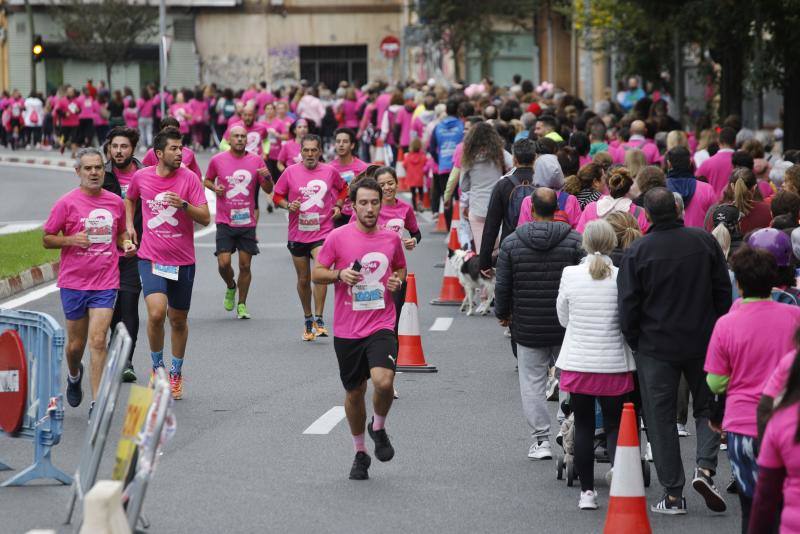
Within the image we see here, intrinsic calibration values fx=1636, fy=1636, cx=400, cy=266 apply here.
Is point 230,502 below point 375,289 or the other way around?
below

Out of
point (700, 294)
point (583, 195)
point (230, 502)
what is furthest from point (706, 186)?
point (230, 502)

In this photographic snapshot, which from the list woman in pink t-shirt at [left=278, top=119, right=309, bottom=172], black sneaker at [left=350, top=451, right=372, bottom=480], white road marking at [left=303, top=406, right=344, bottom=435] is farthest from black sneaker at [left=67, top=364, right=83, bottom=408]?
woman in pink t-shirt at [left=278, top=119, right=309, bottom=172]

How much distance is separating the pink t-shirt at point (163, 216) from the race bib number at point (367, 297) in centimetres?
301

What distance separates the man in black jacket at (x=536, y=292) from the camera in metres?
9.66

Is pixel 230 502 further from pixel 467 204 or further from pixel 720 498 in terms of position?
pixel 467 204

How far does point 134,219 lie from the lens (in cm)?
1241

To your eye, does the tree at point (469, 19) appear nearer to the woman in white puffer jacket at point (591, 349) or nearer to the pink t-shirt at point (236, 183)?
the pink t-shirt at point (236, 183)

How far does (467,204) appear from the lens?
1744 centimetres

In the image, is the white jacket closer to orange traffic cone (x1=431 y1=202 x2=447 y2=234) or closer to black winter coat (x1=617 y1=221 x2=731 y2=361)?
black winter coat (x1=617 y1=221 x2=731 y2=361)

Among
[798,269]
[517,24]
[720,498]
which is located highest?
[517,24]

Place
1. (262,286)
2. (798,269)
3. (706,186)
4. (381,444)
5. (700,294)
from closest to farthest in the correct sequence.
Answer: (700,294) < (381,444) < (798,269) < (706,186) < (262,286)

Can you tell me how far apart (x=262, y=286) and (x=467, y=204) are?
3.03 meters

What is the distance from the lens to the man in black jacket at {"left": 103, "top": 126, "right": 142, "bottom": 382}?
1225cm

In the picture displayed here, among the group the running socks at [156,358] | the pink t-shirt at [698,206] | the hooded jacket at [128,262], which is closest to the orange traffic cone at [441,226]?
the pink t-shirt at [698,206]
